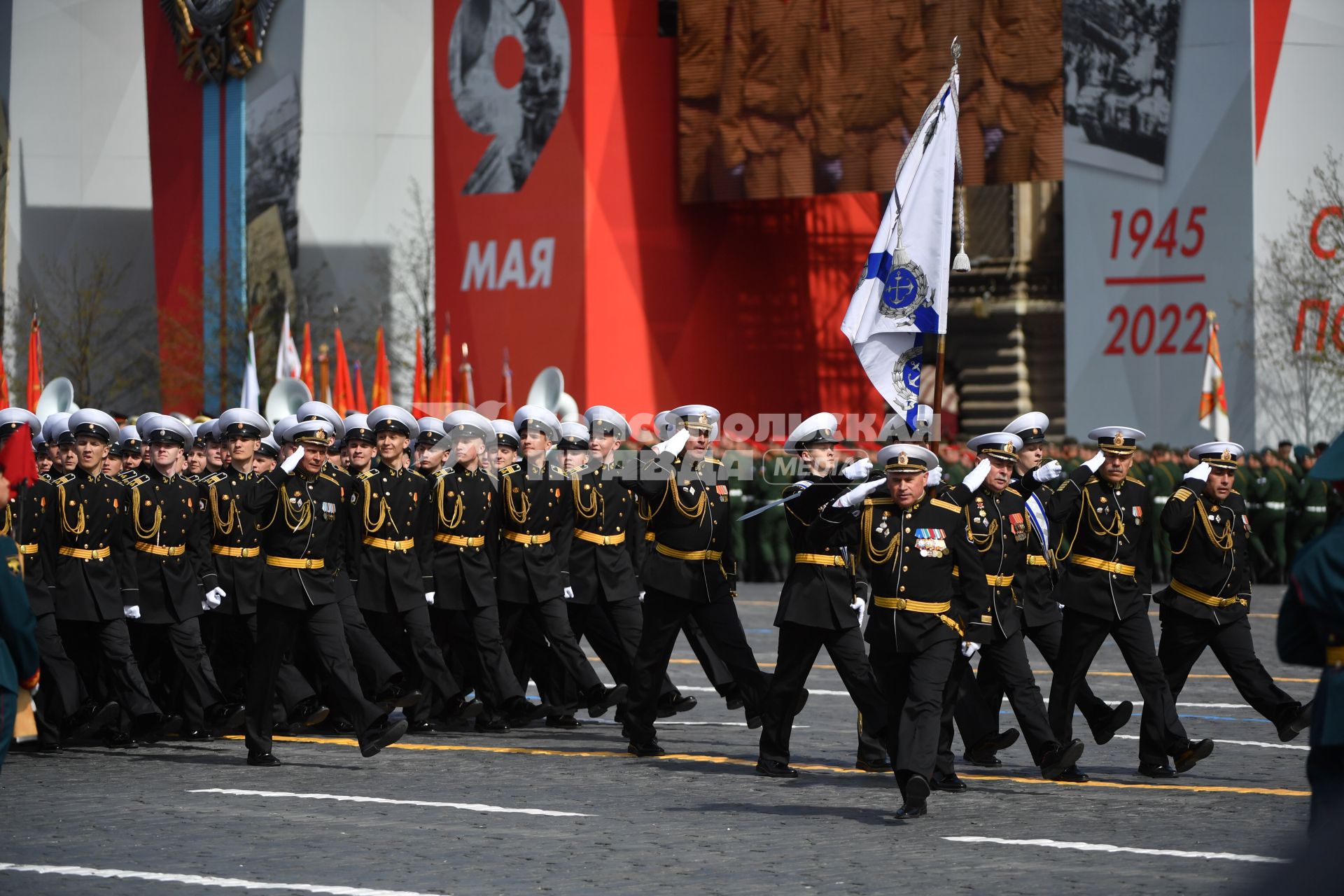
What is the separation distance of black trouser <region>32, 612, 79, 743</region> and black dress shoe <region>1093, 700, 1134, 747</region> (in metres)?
5.92

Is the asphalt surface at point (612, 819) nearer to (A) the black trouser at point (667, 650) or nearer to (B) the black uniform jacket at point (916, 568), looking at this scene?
(A) the black trouser at point (667, 650)

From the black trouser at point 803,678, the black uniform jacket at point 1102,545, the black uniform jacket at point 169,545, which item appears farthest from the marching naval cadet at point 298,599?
the black uniform jacket at point 1102,545

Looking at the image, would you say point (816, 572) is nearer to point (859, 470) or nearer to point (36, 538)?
point (859, 470)

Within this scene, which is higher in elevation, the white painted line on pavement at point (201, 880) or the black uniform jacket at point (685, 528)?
the black uniform jacket at point (685, 528)

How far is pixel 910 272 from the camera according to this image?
1184 centimetres

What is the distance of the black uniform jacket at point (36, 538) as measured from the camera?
455 inches

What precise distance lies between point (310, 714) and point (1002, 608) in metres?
4.50

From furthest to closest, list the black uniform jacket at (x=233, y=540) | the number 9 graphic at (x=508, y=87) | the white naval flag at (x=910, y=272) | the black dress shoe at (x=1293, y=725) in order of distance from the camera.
→ the number 9 graphic at (x=508, y=87) → the black uniform jacket at (x=233, y=540) → the white naval flag at (x=910, y=272) → the black dress shoe at (x=1293, y=725)

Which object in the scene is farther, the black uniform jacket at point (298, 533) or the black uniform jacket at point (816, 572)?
the black uniform jacket at point (298, 533)

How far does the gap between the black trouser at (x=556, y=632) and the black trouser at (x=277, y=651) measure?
1897 mm

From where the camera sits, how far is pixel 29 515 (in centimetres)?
1199

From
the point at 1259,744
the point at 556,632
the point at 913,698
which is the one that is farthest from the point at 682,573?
the point at 1259,744

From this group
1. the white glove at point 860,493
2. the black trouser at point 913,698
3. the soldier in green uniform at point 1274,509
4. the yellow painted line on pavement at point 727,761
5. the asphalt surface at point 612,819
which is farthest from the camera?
the soldier in green uniform at point 1274,509

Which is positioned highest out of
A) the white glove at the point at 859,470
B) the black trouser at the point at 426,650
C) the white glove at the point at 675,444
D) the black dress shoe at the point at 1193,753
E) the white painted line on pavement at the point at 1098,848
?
the white glove at the point at 675,444
